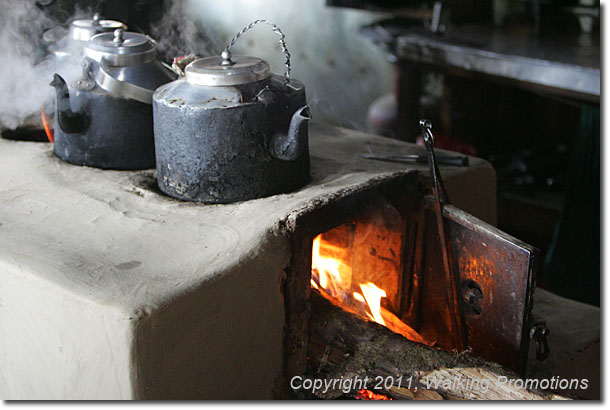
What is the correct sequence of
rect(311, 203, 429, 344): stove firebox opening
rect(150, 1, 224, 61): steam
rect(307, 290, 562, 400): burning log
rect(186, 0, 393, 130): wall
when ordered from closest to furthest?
rect(307, 290, 562, 400): burning log < rect(311, 203, 429, 344): stove firebox opening < rect(150, 1, 224, 61): steam < rect(186, 0, 393, 130): wall

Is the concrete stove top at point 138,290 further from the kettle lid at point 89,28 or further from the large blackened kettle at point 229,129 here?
the kettle lid at point 89,28

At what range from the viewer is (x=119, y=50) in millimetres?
2148

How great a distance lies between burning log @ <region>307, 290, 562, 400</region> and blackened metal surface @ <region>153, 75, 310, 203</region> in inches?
17.6

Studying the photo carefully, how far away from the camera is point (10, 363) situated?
176 centimetres

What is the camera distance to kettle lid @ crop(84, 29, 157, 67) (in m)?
2.15

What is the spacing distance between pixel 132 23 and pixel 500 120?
11.4ft

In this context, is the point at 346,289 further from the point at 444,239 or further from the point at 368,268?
the point at 444,239

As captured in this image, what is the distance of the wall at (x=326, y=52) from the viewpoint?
21.9ft

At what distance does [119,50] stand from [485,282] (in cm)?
132

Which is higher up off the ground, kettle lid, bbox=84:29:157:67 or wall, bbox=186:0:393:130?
kettle lid, bbox=84:29:157:67

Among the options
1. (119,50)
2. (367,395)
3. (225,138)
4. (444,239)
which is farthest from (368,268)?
(119,50)

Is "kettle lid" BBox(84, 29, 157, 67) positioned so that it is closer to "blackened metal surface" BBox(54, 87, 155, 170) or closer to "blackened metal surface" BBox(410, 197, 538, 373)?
"blackened metal surface" BBox(54, 87, 155, 170)

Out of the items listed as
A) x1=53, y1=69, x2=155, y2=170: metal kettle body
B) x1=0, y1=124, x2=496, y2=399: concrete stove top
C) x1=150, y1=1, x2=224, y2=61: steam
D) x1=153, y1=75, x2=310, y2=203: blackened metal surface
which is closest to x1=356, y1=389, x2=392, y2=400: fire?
x1=0, y1=124, x2=496, y2=399: concrete stove top

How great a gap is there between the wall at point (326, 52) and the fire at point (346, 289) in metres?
4.21
